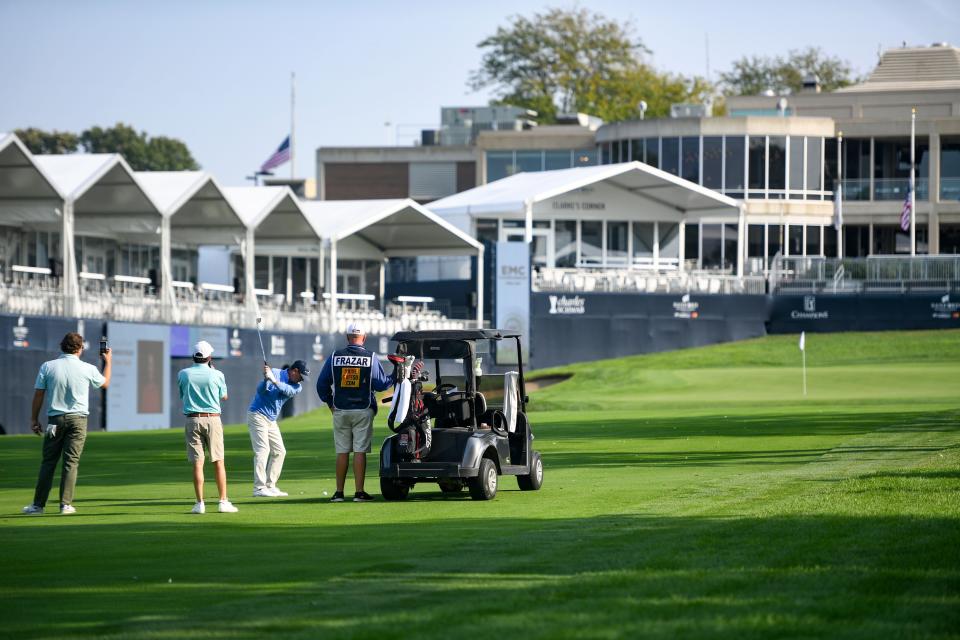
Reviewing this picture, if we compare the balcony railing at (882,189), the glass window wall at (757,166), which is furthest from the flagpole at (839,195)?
the glass window wall at (757,166)

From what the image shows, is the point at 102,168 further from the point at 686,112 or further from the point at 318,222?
the point at 686,112

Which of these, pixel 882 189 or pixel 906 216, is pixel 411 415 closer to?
pixel 906 216

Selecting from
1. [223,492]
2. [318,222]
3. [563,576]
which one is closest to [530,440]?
[223,492]

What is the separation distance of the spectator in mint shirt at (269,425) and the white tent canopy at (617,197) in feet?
134

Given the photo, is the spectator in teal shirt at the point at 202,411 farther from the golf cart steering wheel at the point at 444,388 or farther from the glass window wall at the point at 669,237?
the glass window wall at the point at 669,237

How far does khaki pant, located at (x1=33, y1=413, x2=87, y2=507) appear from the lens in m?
14.9

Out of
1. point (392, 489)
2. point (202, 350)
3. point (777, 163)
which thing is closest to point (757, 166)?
point (777, 163)

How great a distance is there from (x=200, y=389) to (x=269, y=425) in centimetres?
272

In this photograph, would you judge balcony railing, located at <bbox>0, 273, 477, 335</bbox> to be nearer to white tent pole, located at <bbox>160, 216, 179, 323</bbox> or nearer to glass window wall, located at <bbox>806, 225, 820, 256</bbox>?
white tent pole, located at <bbox>160, 216, 179, 323</bbox>

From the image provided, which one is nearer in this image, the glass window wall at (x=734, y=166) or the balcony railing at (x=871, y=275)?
the balcony railing at (x=871, y=275)

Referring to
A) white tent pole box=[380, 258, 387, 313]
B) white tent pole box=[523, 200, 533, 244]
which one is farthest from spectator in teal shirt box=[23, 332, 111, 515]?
white tent pole box=[523, 200, 533, 244]

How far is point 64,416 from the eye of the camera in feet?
49.1

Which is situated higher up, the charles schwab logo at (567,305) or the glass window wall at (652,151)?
the glass window wall at (652,151)

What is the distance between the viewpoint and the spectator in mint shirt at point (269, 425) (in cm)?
1739
